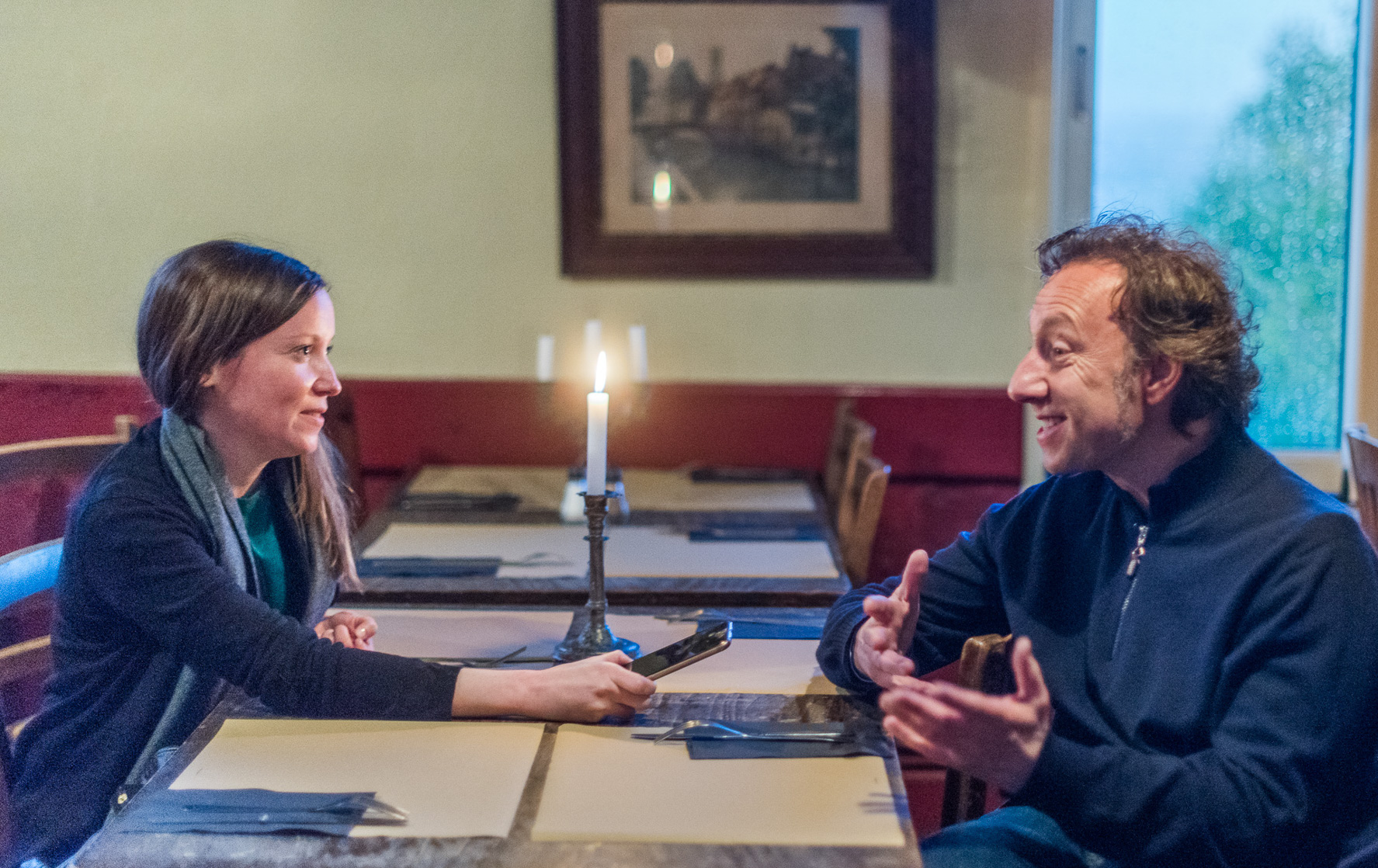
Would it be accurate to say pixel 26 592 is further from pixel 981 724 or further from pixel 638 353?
pixel 638 353

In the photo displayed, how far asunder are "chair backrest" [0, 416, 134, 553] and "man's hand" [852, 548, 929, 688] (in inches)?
47.9

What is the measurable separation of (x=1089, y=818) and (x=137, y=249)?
2.96 metres

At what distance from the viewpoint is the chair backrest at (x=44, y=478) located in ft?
5.96

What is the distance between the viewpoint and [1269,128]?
302 centimetres

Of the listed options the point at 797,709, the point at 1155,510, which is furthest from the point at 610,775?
the point at 1155,510

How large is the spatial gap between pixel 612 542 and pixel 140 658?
932 mm

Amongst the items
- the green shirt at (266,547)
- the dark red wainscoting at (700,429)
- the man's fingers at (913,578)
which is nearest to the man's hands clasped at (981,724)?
the man's fingers at (913,578)

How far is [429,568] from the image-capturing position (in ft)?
6.34

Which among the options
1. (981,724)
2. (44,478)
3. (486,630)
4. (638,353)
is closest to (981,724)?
(981,724)

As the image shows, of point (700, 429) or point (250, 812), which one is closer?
point (250, 812)

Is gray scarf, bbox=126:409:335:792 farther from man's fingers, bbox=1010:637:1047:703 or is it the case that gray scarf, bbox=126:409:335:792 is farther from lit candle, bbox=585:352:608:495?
man's fingers, bbox=1010:637:1047:703

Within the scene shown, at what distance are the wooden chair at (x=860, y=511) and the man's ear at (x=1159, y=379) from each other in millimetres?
739

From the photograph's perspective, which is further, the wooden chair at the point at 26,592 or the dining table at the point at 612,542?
the dining table at the point at 612,542

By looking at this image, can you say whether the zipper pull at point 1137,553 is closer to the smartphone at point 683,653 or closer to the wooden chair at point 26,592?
the smartphone at point 683,653
